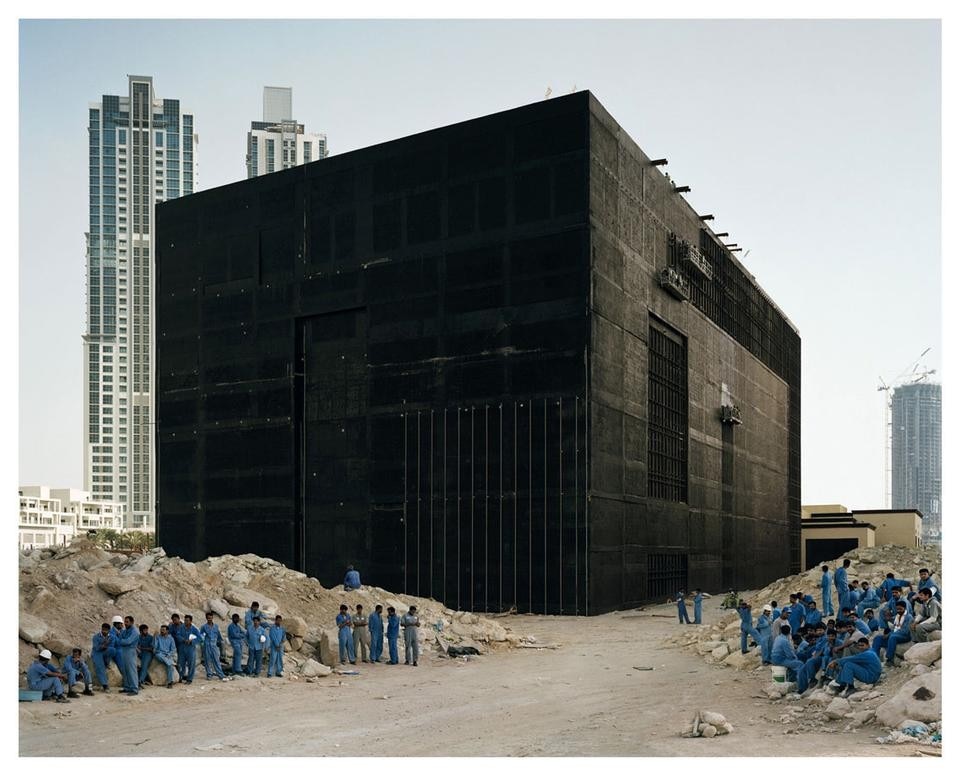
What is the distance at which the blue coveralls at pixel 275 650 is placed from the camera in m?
24.4

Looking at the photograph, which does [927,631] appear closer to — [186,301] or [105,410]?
[186,301]

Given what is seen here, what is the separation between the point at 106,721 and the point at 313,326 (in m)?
33.1

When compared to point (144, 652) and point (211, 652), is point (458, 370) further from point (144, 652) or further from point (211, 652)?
point (144, 652)

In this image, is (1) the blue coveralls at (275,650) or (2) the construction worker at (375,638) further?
(2) the construction worker at (375,638)

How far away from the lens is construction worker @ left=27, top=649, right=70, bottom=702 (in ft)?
67.4

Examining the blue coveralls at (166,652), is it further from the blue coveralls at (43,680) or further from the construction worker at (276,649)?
the construction worker at (276,649)

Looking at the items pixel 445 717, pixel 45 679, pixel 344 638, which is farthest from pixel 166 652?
pixel 445 717

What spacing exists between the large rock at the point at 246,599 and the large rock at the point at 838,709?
50.0 feet

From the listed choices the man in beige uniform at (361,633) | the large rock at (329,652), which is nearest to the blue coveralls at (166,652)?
the large rock at (329,652)

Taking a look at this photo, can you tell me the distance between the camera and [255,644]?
24.0 m

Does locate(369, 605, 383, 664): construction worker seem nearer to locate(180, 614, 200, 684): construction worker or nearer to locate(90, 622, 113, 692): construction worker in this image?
locate(180, 614, 200, 684): construction worker

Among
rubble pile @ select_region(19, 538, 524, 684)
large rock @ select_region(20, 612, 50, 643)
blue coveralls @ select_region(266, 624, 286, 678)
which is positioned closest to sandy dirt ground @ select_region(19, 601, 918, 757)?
blue coveralls @ select_region(266, 624, 286, 678)

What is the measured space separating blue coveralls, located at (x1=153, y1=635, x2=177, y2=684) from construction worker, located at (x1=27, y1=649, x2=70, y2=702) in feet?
7.04

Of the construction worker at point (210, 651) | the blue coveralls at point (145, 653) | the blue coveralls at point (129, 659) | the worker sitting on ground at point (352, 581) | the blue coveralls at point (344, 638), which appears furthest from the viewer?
the worker sitting on ground at point (352, 581)
